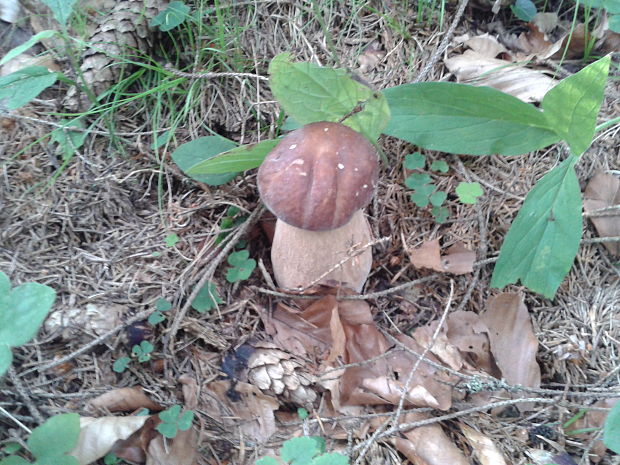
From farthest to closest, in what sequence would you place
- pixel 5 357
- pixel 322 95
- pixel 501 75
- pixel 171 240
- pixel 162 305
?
1. pixel 501 75
2. pixel 171 240
3. pixel 162 305
4. pixel 322 95
5. pixel 5 357

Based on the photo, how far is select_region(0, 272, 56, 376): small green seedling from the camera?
1.40 meters

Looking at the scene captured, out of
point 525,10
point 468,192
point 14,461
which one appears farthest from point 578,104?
point 14,461

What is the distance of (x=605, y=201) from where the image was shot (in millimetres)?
2141

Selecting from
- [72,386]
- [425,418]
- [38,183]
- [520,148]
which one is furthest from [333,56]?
[72,386]

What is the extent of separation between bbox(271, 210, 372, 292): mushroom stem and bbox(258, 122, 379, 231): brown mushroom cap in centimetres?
21

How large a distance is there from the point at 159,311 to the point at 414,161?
1.26m

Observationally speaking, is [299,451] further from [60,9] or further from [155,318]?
[60,9]

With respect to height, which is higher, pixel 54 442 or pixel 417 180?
pixel 417 180

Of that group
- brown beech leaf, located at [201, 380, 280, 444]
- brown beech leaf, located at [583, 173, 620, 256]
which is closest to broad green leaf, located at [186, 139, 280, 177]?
brown beech leaf, located at [201, 380, 280, 444]

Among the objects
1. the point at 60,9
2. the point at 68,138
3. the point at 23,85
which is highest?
the point at 60,9

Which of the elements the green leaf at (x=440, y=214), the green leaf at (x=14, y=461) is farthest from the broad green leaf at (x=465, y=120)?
the green leaf at (x=14, y=461)

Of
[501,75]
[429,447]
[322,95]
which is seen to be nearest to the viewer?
[429,447]

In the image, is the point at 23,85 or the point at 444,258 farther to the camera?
the point at 444,258

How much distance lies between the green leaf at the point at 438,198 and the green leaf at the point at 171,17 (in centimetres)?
139
